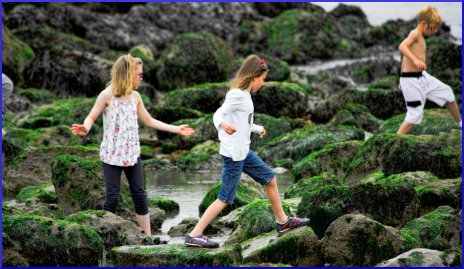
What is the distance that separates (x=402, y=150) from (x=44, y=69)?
1588 centimetres

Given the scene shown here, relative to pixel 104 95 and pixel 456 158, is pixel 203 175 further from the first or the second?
pixel 104 95

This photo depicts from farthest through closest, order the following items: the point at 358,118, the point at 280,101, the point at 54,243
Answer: the point at 280,101 < the point at 358,118 < the point at 54,243

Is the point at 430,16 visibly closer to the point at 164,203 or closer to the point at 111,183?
the point at 164,203

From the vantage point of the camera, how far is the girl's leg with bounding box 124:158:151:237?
30.2ft

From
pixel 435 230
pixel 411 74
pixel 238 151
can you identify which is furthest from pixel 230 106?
pixel 411 74

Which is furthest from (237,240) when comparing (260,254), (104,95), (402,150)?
(402,150)

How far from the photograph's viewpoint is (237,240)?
9.32m

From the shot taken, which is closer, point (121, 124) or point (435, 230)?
point (435, 230)

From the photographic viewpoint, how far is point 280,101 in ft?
62.7

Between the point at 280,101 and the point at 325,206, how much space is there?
10.1m

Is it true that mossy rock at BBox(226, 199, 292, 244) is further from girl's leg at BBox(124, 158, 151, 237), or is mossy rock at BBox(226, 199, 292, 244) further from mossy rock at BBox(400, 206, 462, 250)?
mossy rock at BBox(400, 206, 462, 250)

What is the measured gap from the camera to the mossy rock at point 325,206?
9008mm

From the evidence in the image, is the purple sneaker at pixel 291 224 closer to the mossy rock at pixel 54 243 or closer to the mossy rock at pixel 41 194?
the mossy rock at pixel 54 243

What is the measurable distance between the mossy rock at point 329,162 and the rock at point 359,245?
16.1 ft
